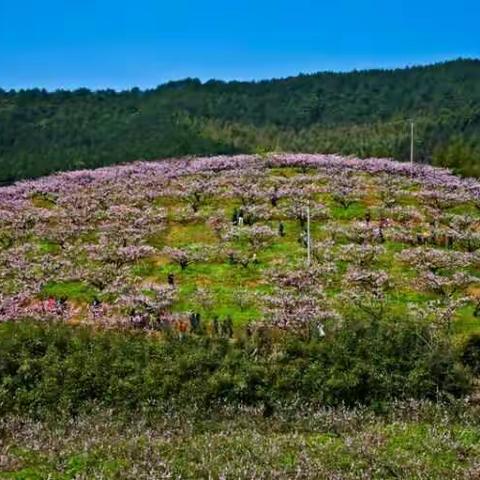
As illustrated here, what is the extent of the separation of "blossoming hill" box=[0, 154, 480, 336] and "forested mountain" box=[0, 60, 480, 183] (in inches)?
1002

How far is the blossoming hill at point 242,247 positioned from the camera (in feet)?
109

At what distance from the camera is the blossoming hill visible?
3322cm

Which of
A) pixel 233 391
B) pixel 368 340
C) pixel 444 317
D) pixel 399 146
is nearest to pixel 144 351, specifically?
pixel 233 391

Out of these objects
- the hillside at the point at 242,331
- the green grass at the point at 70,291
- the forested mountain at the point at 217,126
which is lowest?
the green grass at the point at 70,291

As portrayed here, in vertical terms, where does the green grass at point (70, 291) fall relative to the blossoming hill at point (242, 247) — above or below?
below

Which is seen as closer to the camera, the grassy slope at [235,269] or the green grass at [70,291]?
the grassy slope at [235,269]

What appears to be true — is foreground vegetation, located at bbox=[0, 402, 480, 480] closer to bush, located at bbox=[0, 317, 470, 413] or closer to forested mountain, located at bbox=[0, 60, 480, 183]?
bush, located at bbox=[0, 317, 470, 413]

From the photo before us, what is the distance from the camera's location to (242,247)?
143 ft

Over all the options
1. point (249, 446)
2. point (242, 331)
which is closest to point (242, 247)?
point (242, 331)

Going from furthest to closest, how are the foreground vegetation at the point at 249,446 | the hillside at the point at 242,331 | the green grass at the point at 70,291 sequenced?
the green grass at the point at 70,291
the hillside at the point at 242,331
the foreground vegetation at the point at 249,446

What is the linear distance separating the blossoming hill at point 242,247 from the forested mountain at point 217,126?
25.5 m

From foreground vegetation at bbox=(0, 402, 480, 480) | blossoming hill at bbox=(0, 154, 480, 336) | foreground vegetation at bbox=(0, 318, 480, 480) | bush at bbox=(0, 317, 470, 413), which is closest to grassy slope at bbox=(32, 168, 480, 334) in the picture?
blossoming hill at bbox=(0, 154, 480, 336)

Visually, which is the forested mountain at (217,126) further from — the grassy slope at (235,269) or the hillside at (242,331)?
the hillside at (242,331)

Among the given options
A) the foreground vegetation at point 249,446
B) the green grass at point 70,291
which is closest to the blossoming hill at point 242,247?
the green grass at point 70,291
